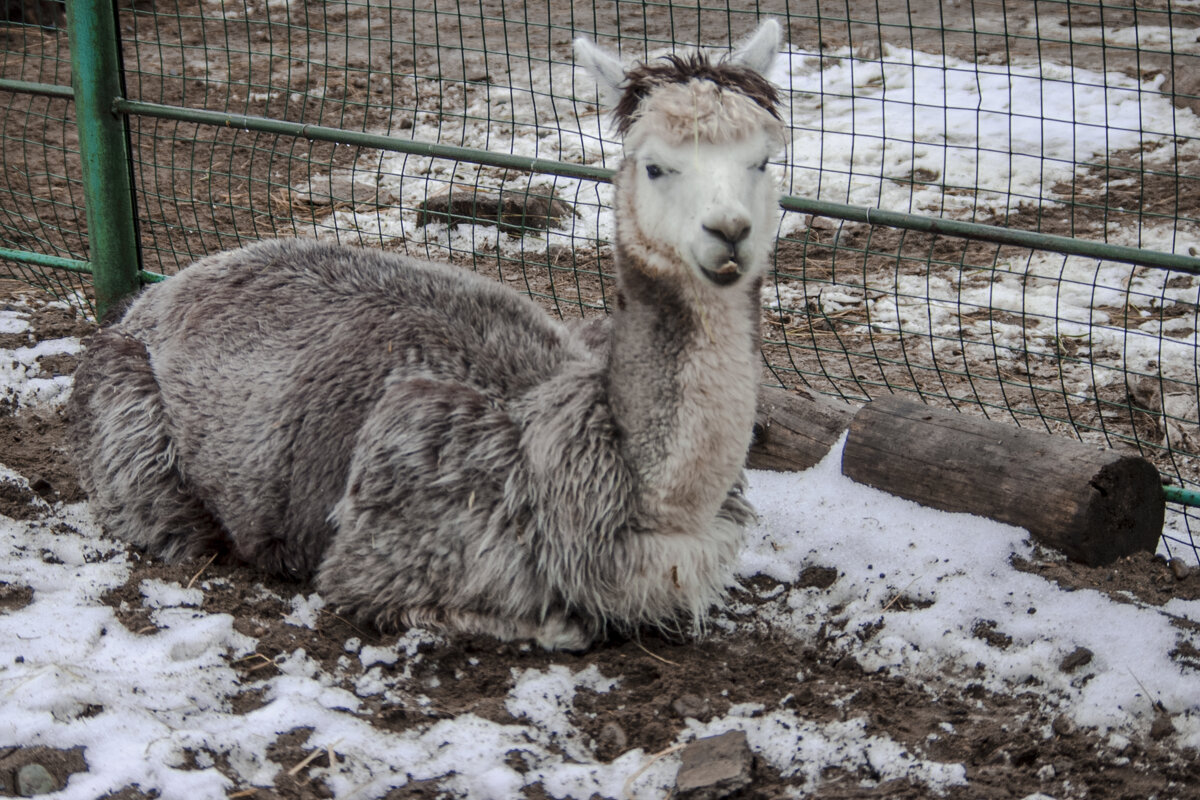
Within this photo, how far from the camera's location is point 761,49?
307 cm

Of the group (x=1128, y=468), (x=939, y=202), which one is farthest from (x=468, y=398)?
(x=939, y=202)

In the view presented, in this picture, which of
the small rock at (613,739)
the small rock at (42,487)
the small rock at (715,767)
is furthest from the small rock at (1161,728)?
the small rock at (42,487)

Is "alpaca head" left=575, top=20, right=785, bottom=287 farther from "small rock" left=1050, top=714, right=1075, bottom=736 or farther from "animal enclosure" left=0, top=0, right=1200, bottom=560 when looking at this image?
"small rock" left=1050, top=714, right=1075, bottom=736

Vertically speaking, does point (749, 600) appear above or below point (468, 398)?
below

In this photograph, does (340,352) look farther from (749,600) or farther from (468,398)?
(749,600)

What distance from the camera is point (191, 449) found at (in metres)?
3.57

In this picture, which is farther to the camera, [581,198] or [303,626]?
[581,198]

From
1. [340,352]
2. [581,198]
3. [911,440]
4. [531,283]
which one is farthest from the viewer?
[581,198]

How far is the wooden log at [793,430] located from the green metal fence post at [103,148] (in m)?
2.80

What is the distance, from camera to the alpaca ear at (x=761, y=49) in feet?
10.0

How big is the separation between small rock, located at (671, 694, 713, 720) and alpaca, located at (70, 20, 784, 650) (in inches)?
11.3

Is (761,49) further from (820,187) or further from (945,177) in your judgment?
(945,177)

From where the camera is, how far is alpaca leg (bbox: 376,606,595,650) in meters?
3.04

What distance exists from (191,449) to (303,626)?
0.78 m
